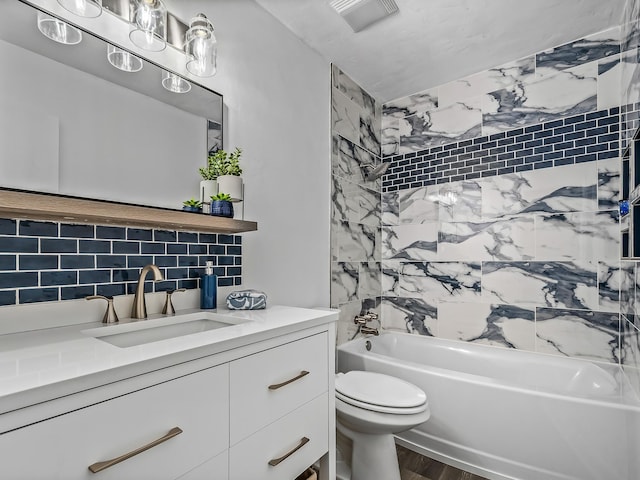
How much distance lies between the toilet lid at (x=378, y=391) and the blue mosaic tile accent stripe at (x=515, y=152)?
1595 mm

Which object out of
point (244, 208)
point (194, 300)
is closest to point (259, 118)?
point (244, 208)

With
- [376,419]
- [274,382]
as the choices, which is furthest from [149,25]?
[376,419]

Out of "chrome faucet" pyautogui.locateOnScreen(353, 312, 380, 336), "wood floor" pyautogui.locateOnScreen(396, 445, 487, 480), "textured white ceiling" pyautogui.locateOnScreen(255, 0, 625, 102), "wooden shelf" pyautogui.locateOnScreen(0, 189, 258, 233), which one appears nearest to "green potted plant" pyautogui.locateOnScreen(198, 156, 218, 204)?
"wooden shelf" pyautogui.locateOnScreen(0, 189, 258, 233)

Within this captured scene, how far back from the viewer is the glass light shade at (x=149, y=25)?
52.3 inches

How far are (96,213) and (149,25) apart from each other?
2.59 feet

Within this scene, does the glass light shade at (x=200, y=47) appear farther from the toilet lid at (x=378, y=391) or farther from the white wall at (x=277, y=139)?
the toilet lid at (x=378, y=391)

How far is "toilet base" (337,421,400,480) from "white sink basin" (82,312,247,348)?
3.23ft

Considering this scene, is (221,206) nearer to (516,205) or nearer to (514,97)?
(516,205)

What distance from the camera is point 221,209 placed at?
1.49m

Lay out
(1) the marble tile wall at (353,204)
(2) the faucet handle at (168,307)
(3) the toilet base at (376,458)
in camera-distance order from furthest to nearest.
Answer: (1) the marble tile wall at (353,204) < (3) the toilet base at (376,458) < (2) the faucet handle at (168,307)

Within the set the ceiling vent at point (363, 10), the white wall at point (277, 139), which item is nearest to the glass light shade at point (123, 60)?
the white wall at point (277, 139)

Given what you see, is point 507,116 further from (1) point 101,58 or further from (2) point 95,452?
(2) point 95,452

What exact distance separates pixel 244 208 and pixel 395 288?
1.65m

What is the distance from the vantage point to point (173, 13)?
58.7 inches
